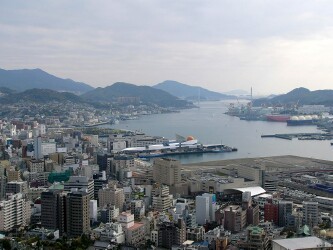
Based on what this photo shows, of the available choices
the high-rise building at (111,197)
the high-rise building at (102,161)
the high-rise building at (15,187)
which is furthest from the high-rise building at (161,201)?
the high-rise building at (102,161)

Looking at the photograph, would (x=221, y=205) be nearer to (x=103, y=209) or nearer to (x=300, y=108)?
(x=103, y=209)

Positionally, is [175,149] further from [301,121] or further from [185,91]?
[185,91]

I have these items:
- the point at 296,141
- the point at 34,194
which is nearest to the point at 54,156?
the point at 34,194

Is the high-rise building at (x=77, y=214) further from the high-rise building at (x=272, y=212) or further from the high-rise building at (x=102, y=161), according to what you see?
the high-rise building at (x=102, y=161)

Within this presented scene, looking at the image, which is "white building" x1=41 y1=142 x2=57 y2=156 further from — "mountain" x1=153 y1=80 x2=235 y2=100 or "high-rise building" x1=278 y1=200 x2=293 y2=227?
"mountain" x1=153 y1=80 x2=235 y2=100

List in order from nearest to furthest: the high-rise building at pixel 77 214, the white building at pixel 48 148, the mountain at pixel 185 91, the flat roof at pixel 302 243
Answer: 1. the flat roof at pixel 302 243
2. the high-rise building at pixel 77 214
3. the white building at pixel 48 148
4. the mountain at pixel 185 91

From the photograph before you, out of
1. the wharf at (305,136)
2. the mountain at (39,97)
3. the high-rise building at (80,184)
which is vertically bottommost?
the wharf at (305,136)
